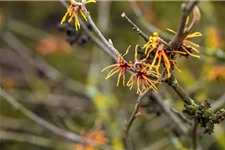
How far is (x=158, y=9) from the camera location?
79.8 inches

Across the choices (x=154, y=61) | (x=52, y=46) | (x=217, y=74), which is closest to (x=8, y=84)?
(x=52, y=46)

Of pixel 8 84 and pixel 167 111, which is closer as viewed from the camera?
pixel 167 111

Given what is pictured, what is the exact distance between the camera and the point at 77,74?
2.03 m

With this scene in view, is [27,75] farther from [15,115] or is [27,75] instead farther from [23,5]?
[23,5]

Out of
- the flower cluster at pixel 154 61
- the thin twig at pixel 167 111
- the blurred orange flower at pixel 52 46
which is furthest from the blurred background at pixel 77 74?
the flower cluster at pixel 154 61

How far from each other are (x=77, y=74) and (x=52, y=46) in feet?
0.63

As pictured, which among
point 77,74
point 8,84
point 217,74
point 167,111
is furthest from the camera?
point 77,74

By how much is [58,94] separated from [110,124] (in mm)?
531

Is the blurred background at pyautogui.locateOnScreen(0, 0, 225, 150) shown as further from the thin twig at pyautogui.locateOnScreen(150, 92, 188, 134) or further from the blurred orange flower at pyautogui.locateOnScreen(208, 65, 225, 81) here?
the thin twig at pyautogui.locateOnScreen(150, 92, 188, 134)

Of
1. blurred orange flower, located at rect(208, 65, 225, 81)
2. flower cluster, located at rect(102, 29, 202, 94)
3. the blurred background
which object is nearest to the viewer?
flower cluster, located at rect(102, 29, 202, 94)

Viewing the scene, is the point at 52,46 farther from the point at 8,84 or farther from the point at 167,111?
the point at 167,111

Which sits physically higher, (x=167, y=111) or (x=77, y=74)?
(x=77, y=74)

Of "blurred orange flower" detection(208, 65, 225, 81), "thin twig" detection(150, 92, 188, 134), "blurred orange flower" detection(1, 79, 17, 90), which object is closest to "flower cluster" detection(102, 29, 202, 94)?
"thin twig" detection(150, 92, 188, 134)

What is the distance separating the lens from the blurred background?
5.06ft
